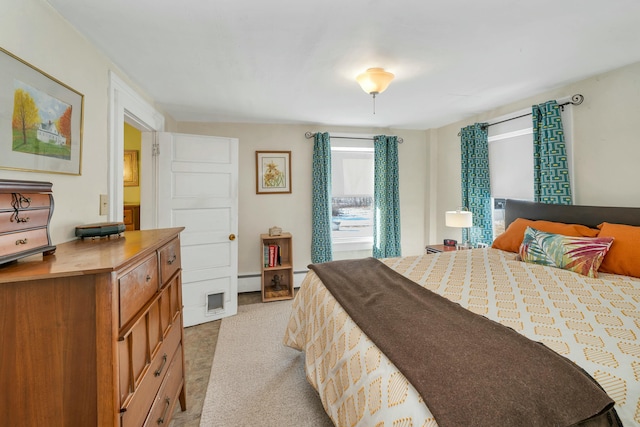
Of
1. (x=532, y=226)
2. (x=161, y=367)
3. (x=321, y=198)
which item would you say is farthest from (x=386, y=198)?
(x=161, y=367)

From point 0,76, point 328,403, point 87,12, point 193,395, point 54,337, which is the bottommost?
point 193,395

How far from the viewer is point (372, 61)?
209 cm

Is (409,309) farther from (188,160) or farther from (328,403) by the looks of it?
(188,160)

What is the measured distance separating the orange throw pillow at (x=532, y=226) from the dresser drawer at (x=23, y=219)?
3.31 metres

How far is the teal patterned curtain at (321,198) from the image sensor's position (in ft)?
12.6

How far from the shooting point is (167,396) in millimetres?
1429

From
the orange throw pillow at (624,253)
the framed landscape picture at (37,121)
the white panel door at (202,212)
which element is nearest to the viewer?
the framed landscape picture at (37,121)

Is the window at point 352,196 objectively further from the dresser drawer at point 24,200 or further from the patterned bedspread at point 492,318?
the dresser drawer at point 24,200

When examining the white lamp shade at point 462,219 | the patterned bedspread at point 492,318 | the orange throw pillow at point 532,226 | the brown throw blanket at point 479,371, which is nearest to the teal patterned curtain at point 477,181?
the white lamp shade at point 462,219

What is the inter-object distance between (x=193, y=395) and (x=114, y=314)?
1424mm

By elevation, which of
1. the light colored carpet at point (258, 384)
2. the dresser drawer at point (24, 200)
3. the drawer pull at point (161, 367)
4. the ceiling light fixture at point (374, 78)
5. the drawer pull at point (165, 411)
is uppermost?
the ceiling light fixture at point (374, 78)

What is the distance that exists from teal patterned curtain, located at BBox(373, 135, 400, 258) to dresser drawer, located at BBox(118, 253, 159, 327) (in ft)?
10.8

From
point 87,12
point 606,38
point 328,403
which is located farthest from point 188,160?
point 606,38

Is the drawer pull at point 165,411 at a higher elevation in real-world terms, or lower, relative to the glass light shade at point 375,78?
lower
